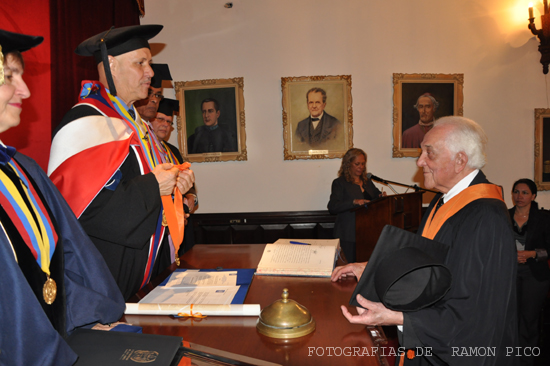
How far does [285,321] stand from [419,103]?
17.6ft

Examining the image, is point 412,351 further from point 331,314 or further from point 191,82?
point 191,82

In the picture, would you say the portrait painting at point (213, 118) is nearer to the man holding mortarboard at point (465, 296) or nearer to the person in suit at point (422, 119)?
the person in suit at point (422, 119)

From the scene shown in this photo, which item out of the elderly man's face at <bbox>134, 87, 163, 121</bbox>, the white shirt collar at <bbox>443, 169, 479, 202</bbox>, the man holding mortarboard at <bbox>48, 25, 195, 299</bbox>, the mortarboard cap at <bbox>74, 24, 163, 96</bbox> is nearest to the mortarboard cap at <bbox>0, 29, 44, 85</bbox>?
the man holding mortarboard at <bbox>48, 25, 195, 299</bbox>

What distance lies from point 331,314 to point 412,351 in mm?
587

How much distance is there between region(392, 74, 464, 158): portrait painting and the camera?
19.2ft

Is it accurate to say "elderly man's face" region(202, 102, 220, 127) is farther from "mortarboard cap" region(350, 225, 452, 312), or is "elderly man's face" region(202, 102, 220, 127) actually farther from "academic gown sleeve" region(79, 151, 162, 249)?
"mortarboard cap" region(350, 225, 452, 312)

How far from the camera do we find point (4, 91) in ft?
3.95

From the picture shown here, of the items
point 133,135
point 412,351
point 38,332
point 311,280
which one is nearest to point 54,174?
point 133,135

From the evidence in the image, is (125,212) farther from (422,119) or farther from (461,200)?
(422,119)

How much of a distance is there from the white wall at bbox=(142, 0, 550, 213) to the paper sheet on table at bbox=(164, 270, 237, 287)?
13.4 feet

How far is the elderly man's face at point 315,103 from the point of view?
5.88m

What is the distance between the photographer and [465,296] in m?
1.64

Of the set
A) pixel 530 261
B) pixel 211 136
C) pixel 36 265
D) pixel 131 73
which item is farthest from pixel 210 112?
pixel 36 265

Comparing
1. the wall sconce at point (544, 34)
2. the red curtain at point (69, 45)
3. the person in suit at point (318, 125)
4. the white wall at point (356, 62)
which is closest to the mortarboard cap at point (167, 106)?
the red curtain at point (69, 45)
